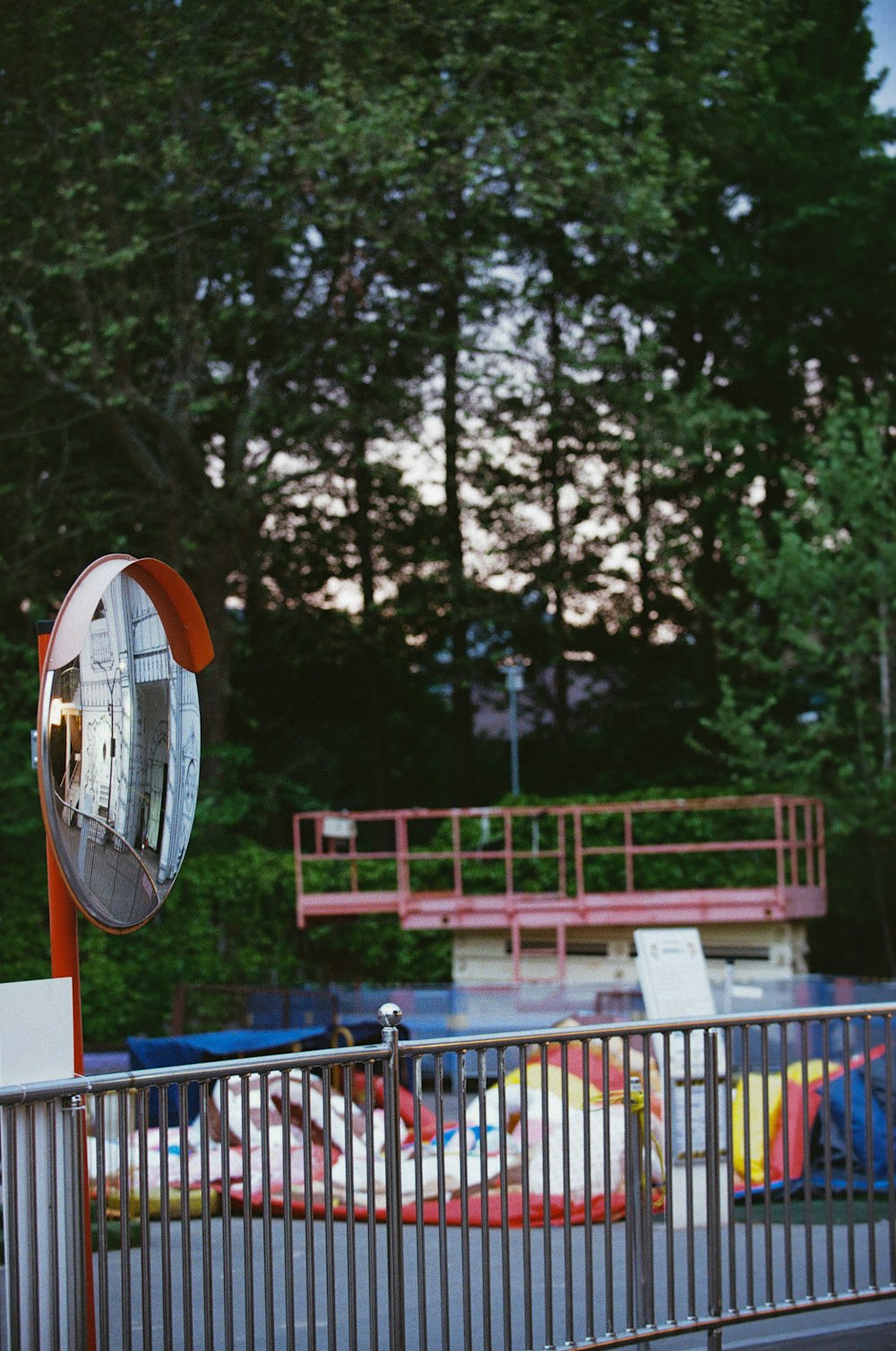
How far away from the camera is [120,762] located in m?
3.92

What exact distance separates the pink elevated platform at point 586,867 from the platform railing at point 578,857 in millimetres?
21

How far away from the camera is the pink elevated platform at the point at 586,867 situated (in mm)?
19797

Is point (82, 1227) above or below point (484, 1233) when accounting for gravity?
above

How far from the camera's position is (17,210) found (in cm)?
2331

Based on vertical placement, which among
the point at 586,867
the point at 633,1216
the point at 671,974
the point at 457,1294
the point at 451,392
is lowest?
the point at 457,1294

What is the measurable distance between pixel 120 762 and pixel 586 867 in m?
20.8

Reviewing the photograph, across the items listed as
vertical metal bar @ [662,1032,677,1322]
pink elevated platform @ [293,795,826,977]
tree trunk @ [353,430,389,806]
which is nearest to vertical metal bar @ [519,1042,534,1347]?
vertical metal bar @ [662,1032,677,1322]

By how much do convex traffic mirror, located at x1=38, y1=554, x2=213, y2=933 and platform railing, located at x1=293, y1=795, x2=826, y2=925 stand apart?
52.4ft

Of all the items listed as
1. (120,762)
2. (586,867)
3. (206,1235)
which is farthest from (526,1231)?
(586,867)

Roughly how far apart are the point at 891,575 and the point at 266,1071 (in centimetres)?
1752

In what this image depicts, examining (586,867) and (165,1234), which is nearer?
(165,1234)

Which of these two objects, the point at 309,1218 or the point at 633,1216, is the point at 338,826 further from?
the point at 309,1218

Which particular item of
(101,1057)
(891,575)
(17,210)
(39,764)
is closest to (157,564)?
(39,764)

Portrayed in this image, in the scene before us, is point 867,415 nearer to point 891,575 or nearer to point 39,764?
point 891,575
